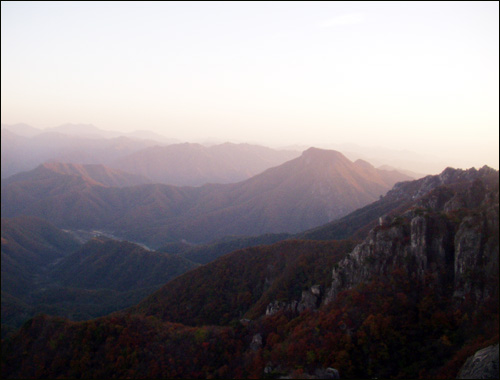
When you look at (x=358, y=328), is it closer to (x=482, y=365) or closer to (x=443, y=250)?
(x=482, y=365)

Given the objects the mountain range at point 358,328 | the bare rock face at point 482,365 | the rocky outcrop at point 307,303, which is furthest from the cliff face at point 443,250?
the bare rock face at point 482,365

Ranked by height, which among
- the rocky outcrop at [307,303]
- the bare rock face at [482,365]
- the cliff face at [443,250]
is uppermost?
the cliff face at [443,250]

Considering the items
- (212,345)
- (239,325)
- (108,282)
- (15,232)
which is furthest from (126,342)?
(15,232)

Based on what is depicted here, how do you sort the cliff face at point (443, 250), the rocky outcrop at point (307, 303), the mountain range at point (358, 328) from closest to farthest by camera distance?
the mountain range at point (358, 328) → the cliff face at point (443, 250) → the rocky outcrop at point (307, 303)

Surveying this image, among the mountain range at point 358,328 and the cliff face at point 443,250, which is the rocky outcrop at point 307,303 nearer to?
the mountain range at point 358,328

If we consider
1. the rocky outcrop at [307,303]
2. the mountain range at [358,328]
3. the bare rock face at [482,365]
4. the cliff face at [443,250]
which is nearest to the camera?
the bare rock face at [482,365]

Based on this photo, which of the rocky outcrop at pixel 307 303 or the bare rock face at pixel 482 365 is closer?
the bare rock face at pixel 482 365
